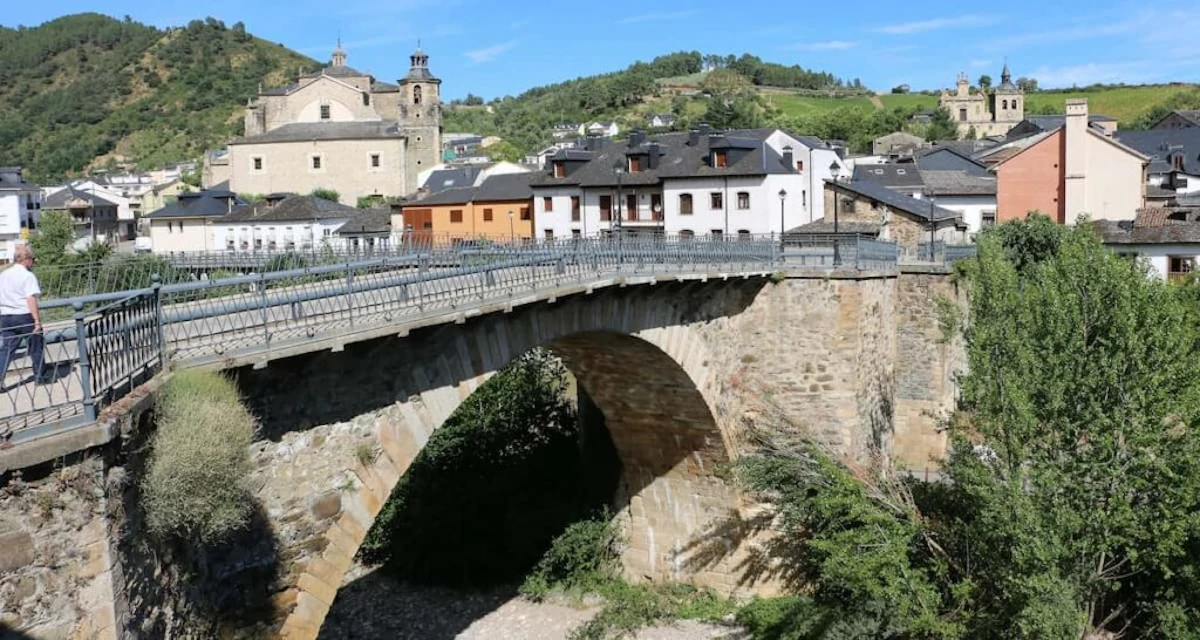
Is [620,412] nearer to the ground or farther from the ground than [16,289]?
nearer to the ground

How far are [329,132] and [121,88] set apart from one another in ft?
296

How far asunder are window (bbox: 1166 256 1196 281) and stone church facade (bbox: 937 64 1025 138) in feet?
247

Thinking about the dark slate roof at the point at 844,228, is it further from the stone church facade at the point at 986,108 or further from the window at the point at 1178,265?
the stone church facade at the point at 986,108

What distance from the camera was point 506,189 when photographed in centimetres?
4859

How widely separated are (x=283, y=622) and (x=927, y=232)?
32.7m

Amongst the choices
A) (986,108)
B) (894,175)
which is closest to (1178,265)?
(894,175)

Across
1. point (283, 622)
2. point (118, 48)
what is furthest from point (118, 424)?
point (118, 48)

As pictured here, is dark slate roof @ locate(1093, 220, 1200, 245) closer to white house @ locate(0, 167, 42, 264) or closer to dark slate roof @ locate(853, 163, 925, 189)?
dark slate roof @ locate(853, 163, 925, 189)

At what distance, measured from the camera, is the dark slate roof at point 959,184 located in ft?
158

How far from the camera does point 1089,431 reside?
611 inches

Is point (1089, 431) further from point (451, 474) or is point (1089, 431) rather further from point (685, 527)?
point (451, 474)

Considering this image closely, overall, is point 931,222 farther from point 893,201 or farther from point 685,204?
point 685,204

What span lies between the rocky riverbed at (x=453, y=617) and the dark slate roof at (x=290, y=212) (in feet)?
76.6

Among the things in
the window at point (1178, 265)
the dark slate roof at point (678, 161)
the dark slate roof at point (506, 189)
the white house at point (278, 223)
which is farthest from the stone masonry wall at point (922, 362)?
the dark slate roof at point (506, 189)
